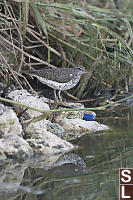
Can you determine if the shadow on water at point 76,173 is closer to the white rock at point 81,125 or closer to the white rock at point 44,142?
the white rock at point 44,142

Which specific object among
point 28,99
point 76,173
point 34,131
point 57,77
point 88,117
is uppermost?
point 57,77

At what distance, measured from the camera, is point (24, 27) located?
5941 millimetres

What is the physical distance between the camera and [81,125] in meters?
5.60

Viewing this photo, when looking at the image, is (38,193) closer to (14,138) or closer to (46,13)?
(14,138)

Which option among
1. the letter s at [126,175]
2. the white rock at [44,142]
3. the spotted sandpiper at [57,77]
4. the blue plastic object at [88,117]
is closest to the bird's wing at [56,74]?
the spotted sandpiper at [57,77]

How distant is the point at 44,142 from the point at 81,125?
103 cm

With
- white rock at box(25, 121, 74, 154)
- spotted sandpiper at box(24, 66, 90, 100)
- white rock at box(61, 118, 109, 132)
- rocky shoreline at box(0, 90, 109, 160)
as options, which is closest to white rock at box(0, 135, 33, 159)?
rocky shoreline at box(0, 90, 109, 160)

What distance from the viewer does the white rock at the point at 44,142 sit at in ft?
15.0

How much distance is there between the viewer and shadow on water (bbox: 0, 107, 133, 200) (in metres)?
3.59

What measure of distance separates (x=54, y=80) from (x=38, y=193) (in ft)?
8.97

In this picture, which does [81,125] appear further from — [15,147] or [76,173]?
[76,173]

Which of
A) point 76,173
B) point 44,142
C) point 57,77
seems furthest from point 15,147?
point 57,77

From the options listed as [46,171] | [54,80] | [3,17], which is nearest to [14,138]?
[46,171]

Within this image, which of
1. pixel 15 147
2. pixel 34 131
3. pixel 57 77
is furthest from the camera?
pixel 57 77
